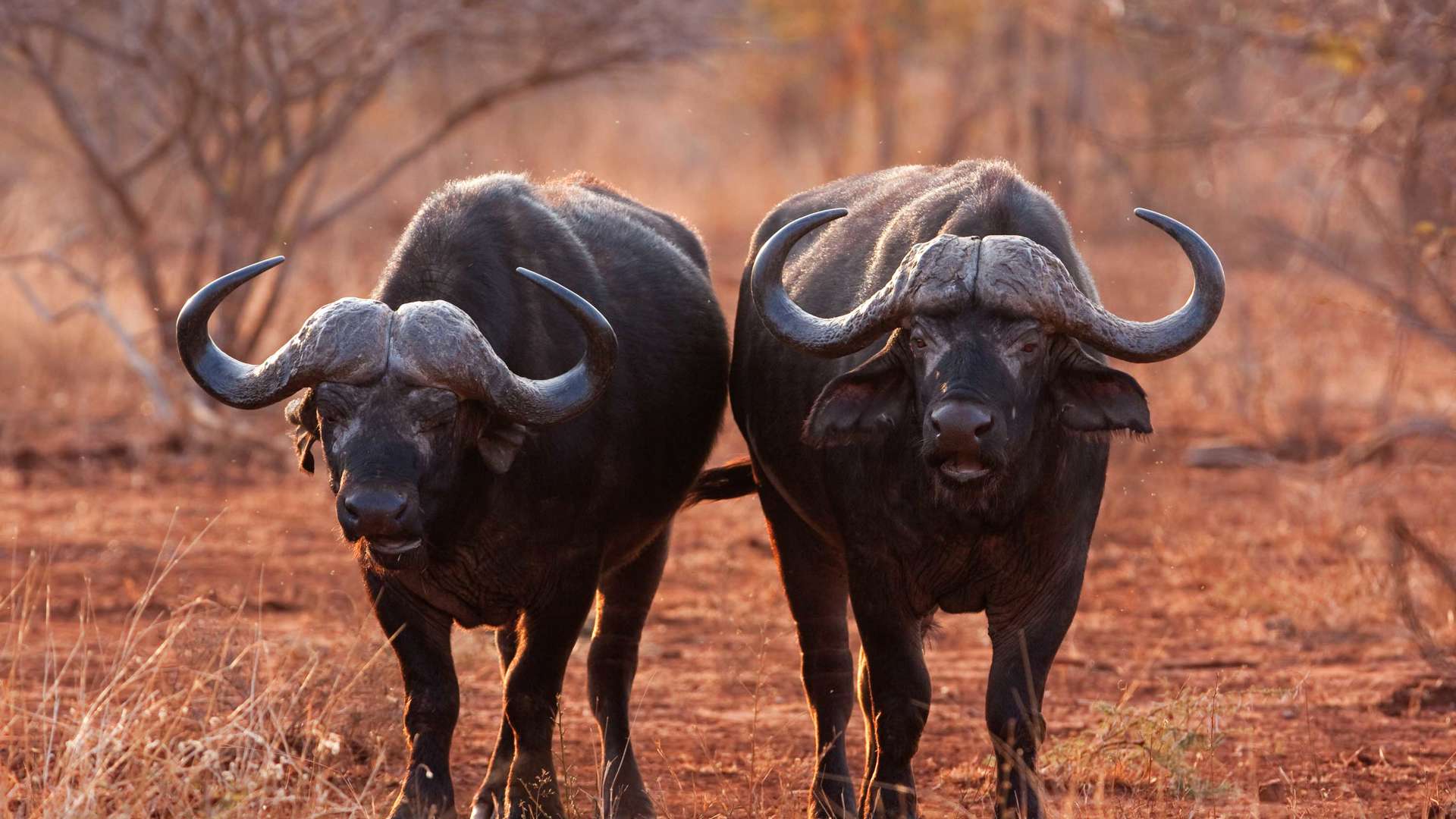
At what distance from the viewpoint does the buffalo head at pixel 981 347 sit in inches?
179

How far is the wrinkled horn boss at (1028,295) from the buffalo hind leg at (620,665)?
1.71 meters

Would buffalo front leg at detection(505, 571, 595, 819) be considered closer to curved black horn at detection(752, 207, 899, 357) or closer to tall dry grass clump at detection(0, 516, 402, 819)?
tall dry grass clump at detection(0, 516, 402, 819)

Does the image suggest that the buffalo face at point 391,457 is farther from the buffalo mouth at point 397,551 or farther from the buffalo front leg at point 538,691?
the buffalo front leg at point 538,691

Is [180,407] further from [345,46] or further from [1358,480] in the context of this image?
[1358,480]

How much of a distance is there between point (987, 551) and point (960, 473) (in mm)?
493

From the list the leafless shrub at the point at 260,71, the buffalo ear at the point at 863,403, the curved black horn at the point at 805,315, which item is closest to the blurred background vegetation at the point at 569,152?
the leafless shrub at the point at 260,71

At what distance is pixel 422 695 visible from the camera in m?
5.17

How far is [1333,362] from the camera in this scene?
13.5 metres

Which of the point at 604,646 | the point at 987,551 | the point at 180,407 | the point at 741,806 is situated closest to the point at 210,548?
the point at 180,407

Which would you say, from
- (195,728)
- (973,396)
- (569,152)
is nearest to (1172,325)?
(973,396)

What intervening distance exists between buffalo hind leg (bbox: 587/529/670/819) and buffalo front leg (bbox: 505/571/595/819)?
0.87ft

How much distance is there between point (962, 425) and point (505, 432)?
132 cm

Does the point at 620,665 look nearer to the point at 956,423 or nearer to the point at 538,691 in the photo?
the point at 538,691

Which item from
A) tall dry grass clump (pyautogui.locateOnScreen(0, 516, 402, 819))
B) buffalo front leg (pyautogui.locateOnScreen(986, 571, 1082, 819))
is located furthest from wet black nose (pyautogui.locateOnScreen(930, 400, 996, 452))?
tall dry grass clump (pyautogui.locateOnScreen(0, 516, 402, 819))
